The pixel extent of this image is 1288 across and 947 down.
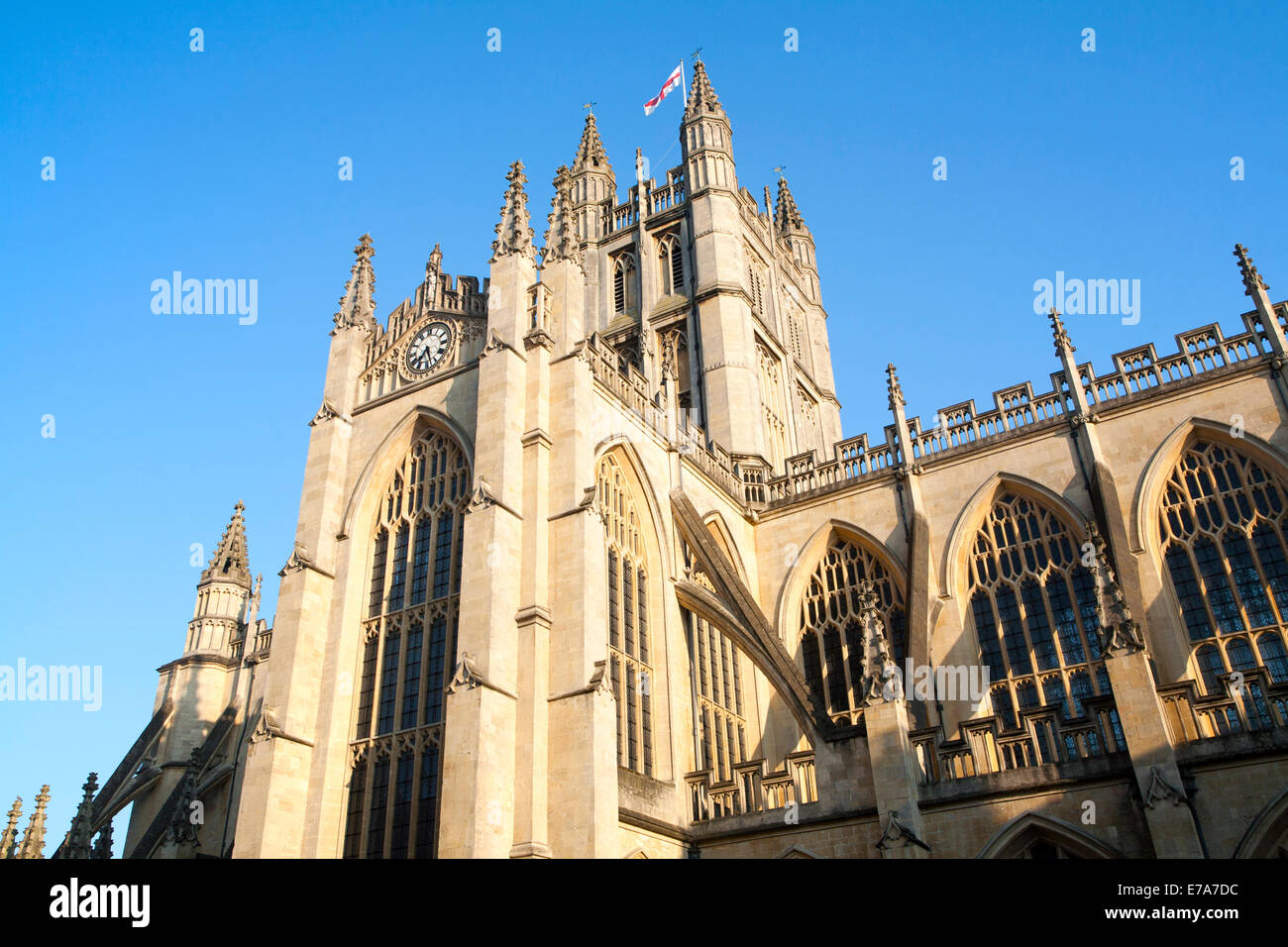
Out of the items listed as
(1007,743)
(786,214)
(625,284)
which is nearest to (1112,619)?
(1007,743)

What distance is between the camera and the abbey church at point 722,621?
54.0 ft

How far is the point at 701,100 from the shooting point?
39031mm

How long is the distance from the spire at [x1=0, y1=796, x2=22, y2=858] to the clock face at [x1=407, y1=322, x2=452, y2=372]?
621 inches

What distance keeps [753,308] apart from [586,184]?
9999 millimetres

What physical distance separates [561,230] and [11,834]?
20801 mm

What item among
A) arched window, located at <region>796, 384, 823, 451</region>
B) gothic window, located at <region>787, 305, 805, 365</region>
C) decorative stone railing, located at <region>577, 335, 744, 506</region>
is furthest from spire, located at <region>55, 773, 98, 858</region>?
gothic window, located at <region>787, 305, 805, 365</region>

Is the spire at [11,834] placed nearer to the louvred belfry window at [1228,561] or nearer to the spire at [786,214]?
the louvred belfry window at [1228,561]

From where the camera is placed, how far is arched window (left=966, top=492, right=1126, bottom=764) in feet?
71.3

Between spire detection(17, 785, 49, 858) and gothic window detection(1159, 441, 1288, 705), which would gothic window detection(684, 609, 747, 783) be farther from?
spire detection(17, 785, 49, 858)

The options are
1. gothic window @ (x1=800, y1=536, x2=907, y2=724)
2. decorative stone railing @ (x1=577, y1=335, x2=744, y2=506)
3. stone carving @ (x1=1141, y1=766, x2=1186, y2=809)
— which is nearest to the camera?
stone carving @ (x1=1141, y1=766, x2=1186, y2=809)

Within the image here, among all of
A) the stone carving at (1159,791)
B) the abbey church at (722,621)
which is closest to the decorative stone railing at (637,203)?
the abbey church at (722,621)

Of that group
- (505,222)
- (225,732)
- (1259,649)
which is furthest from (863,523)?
(225,732)

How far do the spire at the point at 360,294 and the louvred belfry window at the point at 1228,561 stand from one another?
62.5 feet
